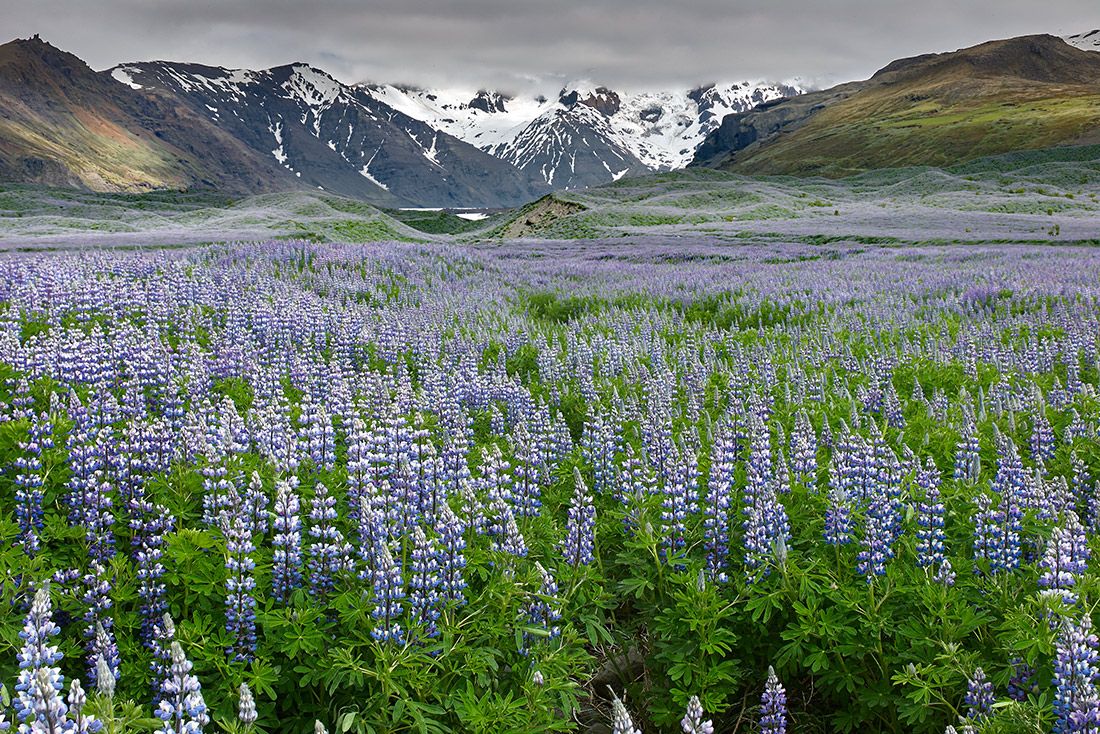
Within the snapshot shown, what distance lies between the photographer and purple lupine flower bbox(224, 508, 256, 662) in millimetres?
3344

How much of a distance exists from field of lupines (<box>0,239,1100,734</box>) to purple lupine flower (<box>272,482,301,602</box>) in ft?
0.07

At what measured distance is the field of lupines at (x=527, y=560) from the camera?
10.5 ft

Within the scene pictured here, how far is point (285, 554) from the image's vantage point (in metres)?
3.57

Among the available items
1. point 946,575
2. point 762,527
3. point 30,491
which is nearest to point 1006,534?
point 946,575

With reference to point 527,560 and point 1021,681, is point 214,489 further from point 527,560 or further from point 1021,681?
point 1021,681

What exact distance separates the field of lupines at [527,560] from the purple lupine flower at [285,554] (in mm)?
21

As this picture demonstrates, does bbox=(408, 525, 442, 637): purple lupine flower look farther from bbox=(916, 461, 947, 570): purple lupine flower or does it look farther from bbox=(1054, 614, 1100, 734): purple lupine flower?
bbox=(1054, 614, 1100, 734): purple lupine flower

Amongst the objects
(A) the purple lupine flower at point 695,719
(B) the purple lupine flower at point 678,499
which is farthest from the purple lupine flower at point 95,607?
(B) the purple lupine flower at point 678,499

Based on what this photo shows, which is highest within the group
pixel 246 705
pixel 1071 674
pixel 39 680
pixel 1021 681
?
pixel 39 680

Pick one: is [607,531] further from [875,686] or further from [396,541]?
[875,686]

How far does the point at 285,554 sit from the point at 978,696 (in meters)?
3.27

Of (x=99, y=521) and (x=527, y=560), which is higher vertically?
(x=99, y=521)

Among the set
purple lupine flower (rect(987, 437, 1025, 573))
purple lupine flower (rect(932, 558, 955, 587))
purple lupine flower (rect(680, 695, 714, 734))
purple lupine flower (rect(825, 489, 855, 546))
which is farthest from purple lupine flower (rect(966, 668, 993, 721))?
purple lupine flower (rect(680, 695, 714, 734))

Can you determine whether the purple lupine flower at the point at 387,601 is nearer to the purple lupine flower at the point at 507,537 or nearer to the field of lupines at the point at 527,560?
the field of lupines at the point at 527,560
